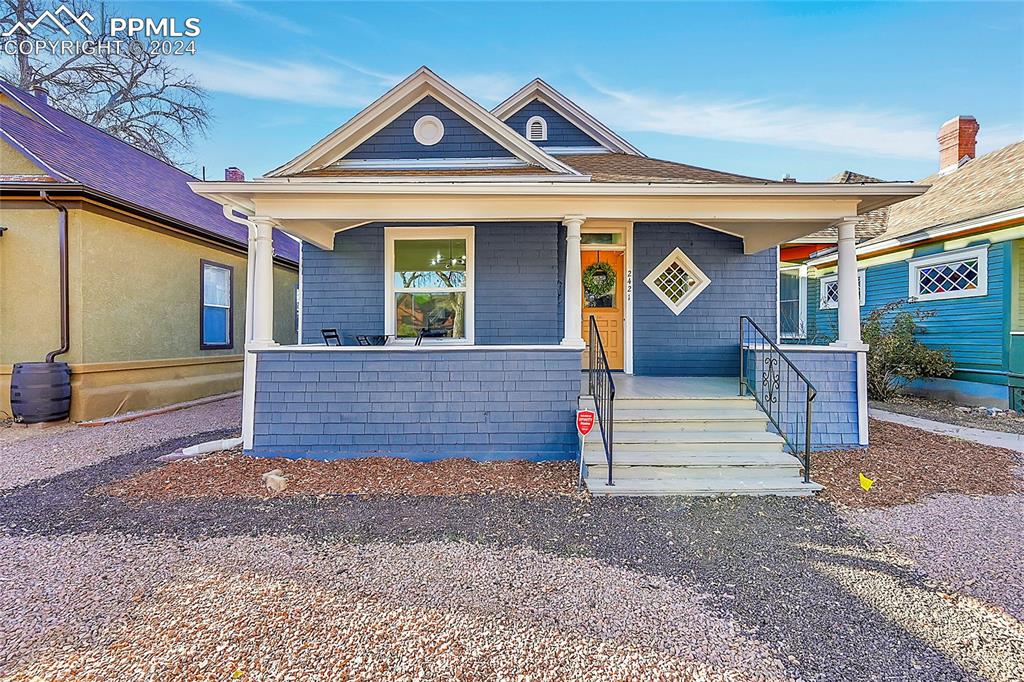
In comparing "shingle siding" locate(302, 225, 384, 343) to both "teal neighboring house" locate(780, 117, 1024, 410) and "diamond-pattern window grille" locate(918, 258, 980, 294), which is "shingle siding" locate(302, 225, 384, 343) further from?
"diamond-pattern window grille" locate(918, 258, 980, 294)

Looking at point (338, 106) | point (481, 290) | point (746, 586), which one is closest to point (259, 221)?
point (481, 290)

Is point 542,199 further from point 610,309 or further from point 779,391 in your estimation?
point 779,391

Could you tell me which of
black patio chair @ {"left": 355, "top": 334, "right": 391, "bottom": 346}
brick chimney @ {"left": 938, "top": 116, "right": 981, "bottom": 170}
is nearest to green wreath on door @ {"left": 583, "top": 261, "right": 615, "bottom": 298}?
black patio chair @ {"left": 355, "top": 334, "right": 391, "bottom": 346}

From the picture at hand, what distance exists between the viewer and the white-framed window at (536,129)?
8.69 meters

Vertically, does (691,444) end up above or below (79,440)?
above

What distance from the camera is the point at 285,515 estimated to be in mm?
3805

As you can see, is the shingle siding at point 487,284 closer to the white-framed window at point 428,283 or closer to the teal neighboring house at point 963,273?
the white-framed window at point 428,283

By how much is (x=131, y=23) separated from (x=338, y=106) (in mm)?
4827

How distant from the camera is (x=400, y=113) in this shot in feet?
22.1

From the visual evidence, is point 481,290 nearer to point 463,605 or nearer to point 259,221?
point 259,221

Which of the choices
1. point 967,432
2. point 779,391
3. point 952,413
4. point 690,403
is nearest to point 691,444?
point 690,403

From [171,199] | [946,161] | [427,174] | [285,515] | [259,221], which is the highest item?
[946,161]

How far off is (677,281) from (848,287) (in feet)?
7.33

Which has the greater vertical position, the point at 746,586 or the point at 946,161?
the point at 946,161
